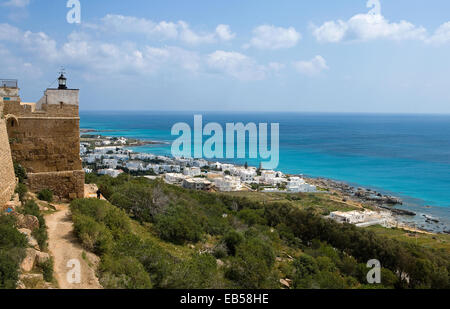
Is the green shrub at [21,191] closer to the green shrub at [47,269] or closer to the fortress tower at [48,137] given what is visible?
the fortress tower at [48,137]

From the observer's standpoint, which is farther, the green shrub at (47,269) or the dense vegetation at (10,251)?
the green shrub at (47,269)

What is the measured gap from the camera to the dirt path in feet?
20.3

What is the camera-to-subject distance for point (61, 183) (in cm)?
1081

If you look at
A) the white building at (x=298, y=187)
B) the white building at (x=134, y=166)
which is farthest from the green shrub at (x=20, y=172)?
the white building at (x=134, y=166)

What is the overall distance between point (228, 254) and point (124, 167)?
4653 centimetres

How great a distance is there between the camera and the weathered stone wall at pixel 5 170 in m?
8.31

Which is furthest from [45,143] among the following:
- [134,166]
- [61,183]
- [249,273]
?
[134,166]

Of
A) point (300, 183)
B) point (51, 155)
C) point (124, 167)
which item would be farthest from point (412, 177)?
point (51, 155)

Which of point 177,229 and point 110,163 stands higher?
point 177,229

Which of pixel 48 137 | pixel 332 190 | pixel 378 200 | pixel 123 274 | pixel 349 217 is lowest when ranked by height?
pixel 378 200

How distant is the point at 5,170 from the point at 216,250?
707cm

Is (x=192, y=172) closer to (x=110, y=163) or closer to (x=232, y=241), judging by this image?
(x=110, y=163)

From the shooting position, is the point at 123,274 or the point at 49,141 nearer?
the point at 123,274

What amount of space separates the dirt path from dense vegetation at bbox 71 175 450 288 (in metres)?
0.24
